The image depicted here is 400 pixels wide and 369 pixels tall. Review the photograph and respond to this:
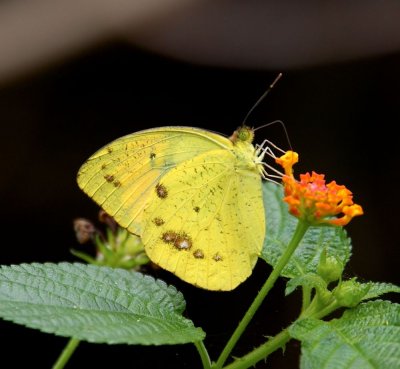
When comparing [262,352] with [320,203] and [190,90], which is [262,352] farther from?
[190,90]

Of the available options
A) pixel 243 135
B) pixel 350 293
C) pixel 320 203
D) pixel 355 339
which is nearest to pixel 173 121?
pixel 243 135

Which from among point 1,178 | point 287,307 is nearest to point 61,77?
point 1,178

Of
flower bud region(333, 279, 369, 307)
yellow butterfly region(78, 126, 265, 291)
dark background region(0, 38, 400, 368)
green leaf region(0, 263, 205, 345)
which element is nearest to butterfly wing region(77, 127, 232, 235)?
yellow butterfly region(78, 126, 265, 291)

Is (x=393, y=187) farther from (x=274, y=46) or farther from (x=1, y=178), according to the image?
(x=1, y=178)

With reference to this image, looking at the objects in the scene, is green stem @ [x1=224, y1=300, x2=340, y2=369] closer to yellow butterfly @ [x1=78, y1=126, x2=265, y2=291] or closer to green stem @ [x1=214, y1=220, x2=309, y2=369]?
green stem @ [x1=214, y1=220, x2=309, y2=369]

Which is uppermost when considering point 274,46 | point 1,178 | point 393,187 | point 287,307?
point 274,46

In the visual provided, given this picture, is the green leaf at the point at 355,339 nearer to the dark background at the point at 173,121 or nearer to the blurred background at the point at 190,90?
the dark background at the point at 173,121

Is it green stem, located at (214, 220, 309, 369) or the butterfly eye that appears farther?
the butterfly eye
